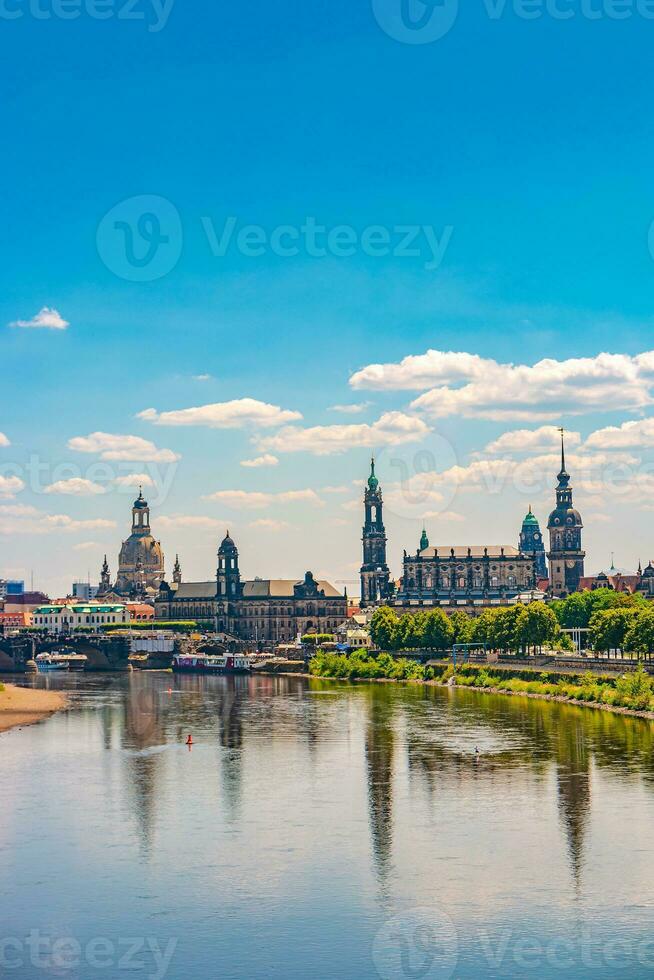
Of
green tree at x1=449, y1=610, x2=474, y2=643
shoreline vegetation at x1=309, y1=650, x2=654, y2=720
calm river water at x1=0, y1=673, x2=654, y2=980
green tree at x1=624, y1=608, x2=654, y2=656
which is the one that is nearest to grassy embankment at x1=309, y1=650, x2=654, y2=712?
shoreline vegetation at x1=309, y1=650, x2=654, y2=720

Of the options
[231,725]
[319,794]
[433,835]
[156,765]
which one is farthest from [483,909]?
[231,725]

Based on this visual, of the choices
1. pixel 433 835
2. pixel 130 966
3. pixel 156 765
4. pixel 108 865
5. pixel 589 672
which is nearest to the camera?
pixel 130 966

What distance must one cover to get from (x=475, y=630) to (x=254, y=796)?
91181 mm

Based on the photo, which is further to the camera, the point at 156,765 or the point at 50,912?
the point at 156,765

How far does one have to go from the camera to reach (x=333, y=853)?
47875 millimetres

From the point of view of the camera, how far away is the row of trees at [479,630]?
131250 millimetres

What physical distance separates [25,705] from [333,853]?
226 feet

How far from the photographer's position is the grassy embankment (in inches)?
3632

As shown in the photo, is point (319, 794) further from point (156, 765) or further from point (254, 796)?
point (156, 765)

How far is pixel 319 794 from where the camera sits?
60719 mm

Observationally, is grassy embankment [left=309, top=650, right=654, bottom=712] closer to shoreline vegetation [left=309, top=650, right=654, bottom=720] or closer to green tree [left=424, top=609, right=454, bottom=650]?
shoreline vegetation [left=309, top=650, right=654, bottom=720]

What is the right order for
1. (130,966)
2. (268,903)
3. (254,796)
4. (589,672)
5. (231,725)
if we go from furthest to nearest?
Result: 1. (589,672)
2. (231,725)
3. (254,796)
4. (268,903)
5. (130,966)

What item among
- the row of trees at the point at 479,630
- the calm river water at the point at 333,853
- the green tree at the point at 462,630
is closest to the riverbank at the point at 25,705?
the calm river water at the point at 333,853

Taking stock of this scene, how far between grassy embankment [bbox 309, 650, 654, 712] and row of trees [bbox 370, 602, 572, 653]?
4.53 m
